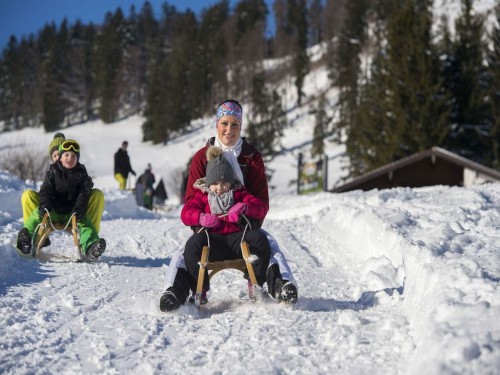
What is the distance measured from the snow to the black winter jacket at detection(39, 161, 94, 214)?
61 centimetres

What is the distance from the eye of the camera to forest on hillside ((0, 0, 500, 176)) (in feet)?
89.0

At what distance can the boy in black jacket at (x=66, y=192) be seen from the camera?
6117mm

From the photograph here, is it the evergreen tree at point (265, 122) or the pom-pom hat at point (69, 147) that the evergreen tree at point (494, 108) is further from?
the pom-pom hat at point (69, 147)

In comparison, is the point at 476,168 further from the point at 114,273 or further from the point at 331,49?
the point at 331,49

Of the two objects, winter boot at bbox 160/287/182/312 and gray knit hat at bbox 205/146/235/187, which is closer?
winter boot at bbox 160/287/182/312

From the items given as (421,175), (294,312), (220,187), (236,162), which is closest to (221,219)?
(220,187)

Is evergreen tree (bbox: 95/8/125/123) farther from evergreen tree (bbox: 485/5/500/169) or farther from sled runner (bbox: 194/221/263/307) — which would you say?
sled runner (bbox: 194/221/263/307)

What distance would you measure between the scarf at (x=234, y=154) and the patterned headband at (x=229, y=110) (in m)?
0.21

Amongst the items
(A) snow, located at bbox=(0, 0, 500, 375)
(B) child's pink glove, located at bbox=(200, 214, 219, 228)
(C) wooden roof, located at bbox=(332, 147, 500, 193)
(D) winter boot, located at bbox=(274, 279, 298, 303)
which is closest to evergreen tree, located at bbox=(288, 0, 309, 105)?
(C) wooden roof, located at bbox=(332, 147, 500, 193)

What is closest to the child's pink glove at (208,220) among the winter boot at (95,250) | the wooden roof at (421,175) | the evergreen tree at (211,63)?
the winter boot at (95,250)

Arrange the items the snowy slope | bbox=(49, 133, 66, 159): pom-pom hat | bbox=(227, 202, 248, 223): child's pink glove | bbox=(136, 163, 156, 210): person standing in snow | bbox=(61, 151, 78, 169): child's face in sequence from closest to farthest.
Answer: the snowy slope
bbox=(227, 202, 248, 223): child's pink glove
bbox=(61, 151, 78, 169): child's face
bbox=(49, 133, 66, 159): pom-pom hat
bbox=(136, 163, 156, 210): person standing in snow

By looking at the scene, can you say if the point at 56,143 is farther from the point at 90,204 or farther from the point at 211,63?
the point at 211,63

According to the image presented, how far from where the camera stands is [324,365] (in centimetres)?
278

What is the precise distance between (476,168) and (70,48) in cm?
9289
